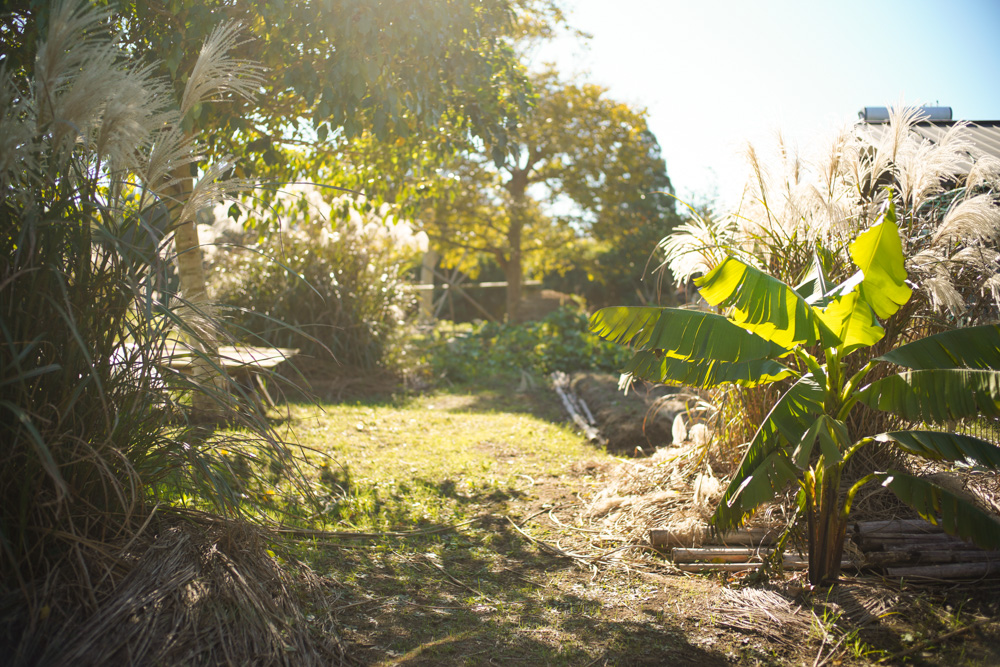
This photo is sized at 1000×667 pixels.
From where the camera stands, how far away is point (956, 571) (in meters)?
3.26

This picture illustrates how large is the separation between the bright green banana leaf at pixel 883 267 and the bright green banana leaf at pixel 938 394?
1.11ft

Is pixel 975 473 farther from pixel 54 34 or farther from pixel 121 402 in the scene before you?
pixel 54 34

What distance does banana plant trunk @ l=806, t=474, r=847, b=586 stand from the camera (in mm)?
3156

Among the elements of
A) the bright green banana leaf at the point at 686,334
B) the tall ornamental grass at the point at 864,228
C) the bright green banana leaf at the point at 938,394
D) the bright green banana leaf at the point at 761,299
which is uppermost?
the tall ornamental grass at the point at 864,228

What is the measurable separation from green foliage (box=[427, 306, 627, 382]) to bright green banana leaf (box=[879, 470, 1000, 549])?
784 centimetres

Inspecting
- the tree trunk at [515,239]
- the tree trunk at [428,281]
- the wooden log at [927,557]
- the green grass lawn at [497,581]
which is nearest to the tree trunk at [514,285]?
the tree trunk at [515,239]

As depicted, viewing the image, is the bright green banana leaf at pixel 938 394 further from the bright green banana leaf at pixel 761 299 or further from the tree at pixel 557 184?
the tree at pixel 557 184

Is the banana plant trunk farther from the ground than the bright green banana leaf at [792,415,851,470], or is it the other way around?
the bright green banana leaf at [792,415,851,470]

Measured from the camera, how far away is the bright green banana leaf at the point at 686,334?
312 cm

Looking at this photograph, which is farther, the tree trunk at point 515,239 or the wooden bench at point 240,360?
the tree trunk at point 515,239

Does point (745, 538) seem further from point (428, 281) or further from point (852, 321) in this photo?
point (428, 281)

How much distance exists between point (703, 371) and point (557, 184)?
13.4m

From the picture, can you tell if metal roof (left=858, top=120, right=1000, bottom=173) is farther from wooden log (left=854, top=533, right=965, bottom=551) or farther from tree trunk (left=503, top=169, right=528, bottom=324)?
tree trunk (left=503, top=169, right=528, bottom=324)

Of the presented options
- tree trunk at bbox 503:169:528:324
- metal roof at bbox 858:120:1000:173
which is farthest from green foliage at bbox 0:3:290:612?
tree trunk at bbox 503:169:528:324
